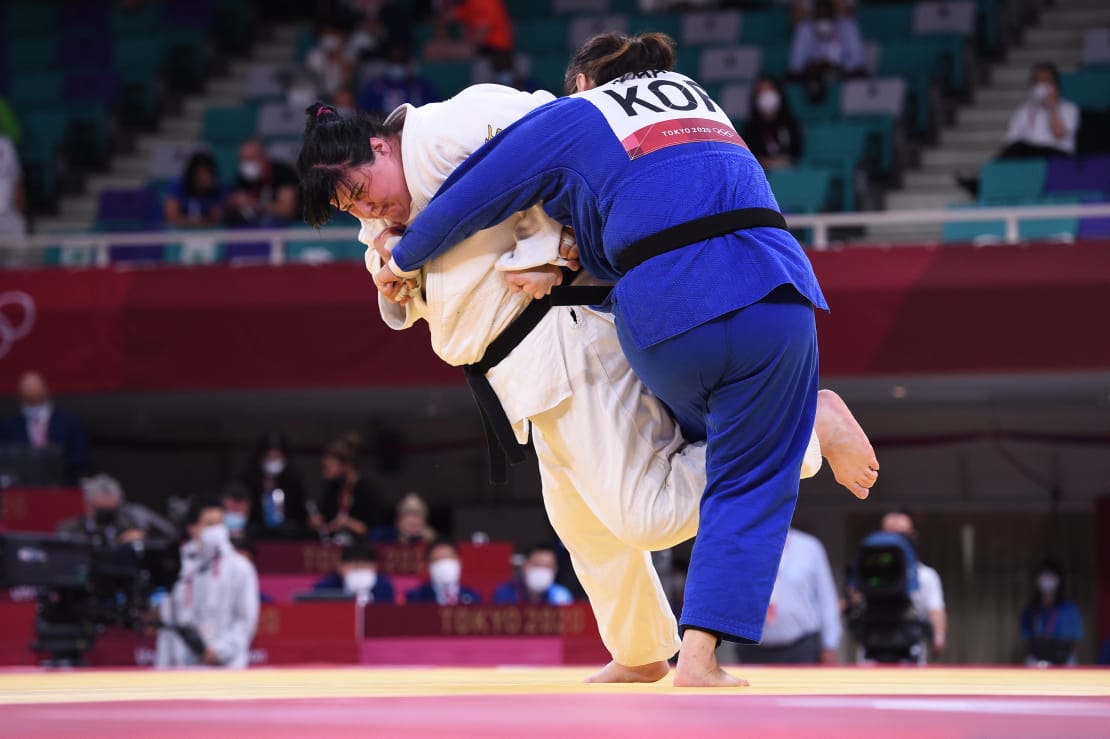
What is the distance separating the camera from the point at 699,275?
243 cm

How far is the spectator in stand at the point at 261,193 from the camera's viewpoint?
9844 millimetres

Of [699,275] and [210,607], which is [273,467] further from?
[699,275]

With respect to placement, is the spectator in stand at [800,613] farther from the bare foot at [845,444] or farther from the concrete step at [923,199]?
the bare foot at [845,444]

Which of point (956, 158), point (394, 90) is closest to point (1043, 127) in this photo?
point (956, 158)

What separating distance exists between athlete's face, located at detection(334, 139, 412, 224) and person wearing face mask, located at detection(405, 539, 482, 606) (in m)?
4.93

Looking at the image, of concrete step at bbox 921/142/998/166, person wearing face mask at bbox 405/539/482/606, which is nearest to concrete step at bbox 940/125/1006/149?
concrete step at bbox 921/142/998/166

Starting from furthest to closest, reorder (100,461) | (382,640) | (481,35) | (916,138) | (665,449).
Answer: (100,461)
(481,35)
(916,138)
(382,640)
(665,449)

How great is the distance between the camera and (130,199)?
10547 mm

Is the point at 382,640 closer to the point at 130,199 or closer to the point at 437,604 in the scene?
the point at 437,604

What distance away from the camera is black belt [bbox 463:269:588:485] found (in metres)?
2.70

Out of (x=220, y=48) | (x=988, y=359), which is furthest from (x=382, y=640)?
(x=220, y=48)

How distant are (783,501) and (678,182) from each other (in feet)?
1.81

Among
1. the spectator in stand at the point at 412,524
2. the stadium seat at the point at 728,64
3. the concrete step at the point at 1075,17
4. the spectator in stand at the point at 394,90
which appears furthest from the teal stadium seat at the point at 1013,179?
the spectator in stand at the point at 394,90

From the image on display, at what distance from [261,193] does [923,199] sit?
14.2 ft
